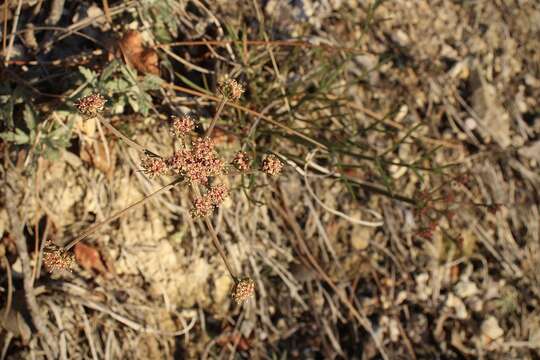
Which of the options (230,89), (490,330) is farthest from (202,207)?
(490,330)

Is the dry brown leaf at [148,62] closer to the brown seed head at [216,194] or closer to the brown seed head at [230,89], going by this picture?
the brown seed head at [230,89]

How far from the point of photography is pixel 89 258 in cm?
258

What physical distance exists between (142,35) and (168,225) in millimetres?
1038

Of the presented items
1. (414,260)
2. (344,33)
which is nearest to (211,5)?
(344,33)

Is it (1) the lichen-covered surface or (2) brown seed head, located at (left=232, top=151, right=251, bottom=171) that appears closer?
(2) brown seed head, located at (left=232, top=151, right=251, bottom=171)

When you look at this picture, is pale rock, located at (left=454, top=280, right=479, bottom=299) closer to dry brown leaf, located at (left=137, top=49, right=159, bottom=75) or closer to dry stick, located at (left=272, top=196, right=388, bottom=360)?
dry stick, located at (left=272, top=196, right=388, bottom=360)

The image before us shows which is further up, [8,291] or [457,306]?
[8,291]

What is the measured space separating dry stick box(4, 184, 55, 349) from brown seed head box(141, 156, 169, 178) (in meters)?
1.02

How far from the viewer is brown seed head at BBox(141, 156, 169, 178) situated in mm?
1741

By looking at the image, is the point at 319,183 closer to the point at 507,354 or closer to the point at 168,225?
the point at 168,225

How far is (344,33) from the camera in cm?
335

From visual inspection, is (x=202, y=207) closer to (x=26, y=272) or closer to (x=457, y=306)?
(x=26, y=272)

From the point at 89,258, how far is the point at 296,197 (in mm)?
1231

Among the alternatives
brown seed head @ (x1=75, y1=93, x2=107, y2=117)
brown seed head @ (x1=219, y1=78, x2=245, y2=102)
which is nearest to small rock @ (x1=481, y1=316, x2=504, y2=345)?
brown seed head @ (x1=219, y1=78, x2=245, y2=102)
